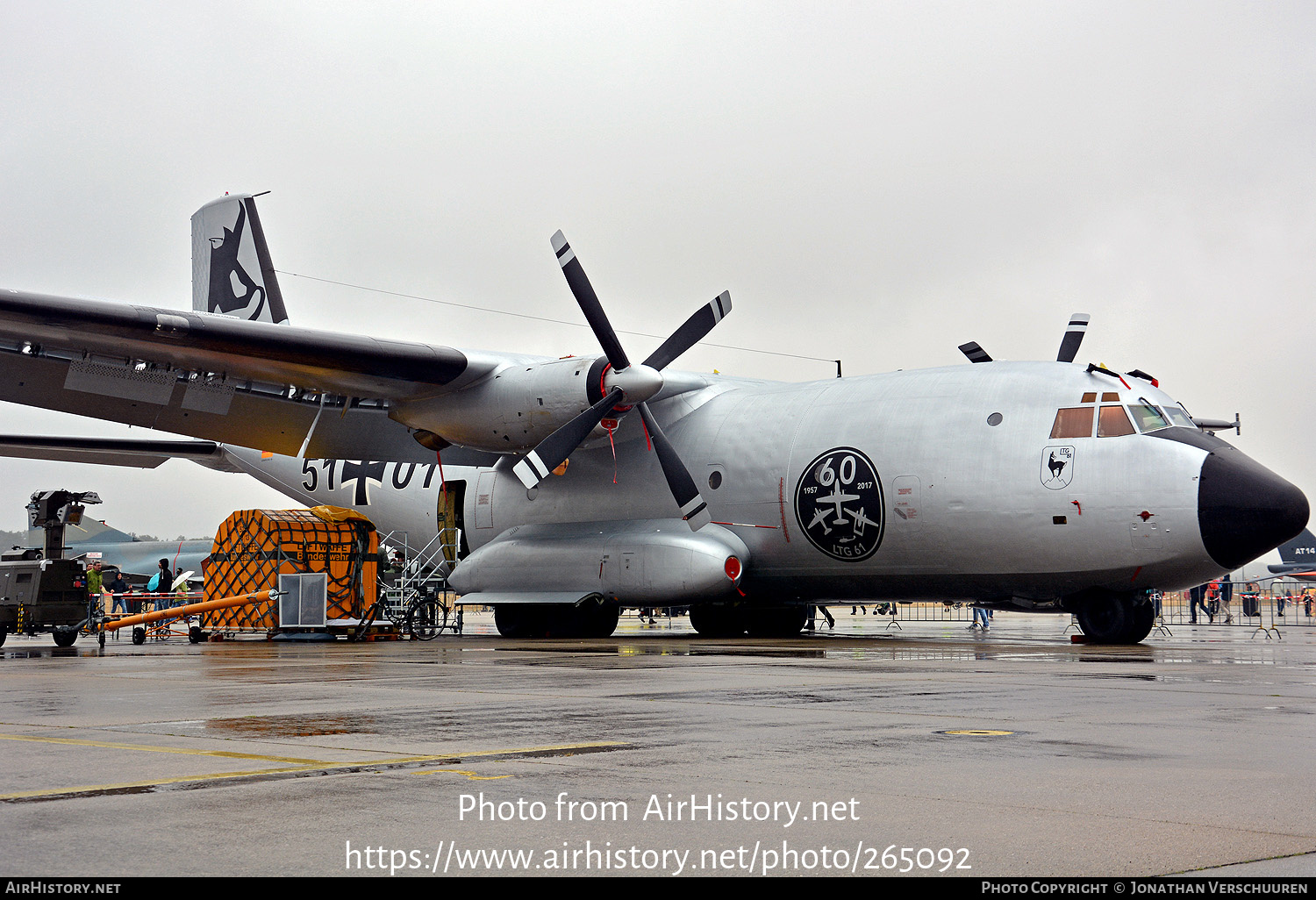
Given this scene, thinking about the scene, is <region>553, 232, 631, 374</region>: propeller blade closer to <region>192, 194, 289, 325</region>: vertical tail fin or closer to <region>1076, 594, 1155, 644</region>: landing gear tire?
<region>1076, 594, 1155, 644</region>: landing gear tire

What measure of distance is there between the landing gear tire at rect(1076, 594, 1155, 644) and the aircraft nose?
63.4 inches

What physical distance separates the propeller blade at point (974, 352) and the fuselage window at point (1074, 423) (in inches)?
149

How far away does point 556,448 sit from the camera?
1991 cm

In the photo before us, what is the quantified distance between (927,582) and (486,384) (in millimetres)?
7984

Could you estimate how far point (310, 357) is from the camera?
19.0 metres

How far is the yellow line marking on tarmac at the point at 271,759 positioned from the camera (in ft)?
14.9

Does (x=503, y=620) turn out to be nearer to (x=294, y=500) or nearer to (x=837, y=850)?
(x=294, y=500)

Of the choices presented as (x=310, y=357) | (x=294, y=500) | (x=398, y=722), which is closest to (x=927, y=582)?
(x=310, y=357)

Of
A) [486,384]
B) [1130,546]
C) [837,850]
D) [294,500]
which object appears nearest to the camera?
[837,850]

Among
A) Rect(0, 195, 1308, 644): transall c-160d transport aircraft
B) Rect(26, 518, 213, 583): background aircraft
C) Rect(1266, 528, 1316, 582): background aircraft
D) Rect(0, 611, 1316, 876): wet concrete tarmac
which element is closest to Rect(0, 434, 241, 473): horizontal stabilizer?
Rect(0, 195, 1308, 644): transall c-160d transport aircraft

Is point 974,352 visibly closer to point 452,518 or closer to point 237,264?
point 452,518

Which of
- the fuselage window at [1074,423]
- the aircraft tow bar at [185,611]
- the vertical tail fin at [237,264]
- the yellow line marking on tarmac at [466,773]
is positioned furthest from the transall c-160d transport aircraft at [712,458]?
the yellow line marking on tarmac at [466,773]

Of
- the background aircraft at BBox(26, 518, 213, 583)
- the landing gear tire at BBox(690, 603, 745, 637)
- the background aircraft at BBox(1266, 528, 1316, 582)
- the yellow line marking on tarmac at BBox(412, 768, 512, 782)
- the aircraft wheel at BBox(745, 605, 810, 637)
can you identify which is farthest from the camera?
the background aircraft at BBox(26, 518, 213, 583)

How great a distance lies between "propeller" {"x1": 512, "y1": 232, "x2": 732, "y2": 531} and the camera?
19719 mm
